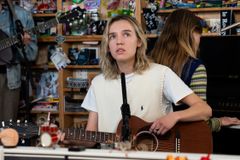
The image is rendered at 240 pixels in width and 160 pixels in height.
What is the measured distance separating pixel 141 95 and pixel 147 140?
231mm

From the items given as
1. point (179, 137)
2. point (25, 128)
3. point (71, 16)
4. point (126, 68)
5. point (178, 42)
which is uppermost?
point (71, 16)

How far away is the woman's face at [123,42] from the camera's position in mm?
1990

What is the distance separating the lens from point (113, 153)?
4.18ft

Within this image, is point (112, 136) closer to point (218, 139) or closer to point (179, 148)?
point (179, 148)

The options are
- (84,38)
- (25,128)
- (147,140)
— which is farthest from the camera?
(84,38)

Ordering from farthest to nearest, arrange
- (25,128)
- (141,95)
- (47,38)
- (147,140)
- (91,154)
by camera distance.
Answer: (47,38)
(141,95)
(147,140)
(25,128)
(91,154)

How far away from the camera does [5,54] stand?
3.97 meters

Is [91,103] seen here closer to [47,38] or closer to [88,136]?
[88,136]

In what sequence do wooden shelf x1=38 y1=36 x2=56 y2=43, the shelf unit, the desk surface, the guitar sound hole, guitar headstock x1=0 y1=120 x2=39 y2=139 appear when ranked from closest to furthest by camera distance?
the desk surface
guitar headstock x1=0 y1=120 x2=39 y2=139
the guitar sound hole
the shelf unit
wooden shelf x1=38 y1=36 x2=56 y2=43

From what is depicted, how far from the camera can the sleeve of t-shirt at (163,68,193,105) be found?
1.98 metres

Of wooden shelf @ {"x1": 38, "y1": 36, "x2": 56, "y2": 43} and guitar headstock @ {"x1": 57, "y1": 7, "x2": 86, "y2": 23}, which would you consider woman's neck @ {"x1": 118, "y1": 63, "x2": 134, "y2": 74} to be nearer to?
guitar headstock @ {"x1": 57, "y1": 7, "x2": 86, "y2": 23}

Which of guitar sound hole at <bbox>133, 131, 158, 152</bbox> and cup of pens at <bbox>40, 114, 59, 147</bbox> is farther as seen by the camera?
guitar sound hole at <bbox>133, 131, 158, 152</bbox>

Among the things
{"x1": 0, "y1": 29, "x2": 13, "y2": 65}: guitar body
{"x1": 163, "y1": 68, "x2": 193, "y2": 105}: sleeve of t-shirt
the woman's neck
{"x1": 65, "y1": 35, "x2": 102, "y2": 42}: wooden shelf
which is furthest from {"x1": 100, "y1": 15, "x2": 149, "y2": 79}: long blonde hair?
{"x1": 65, "y1": 35, "x2": 102, "y2": 42}: wooden shelf

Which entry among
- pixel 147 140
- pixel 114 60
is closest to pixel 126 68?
pixel 114 60
